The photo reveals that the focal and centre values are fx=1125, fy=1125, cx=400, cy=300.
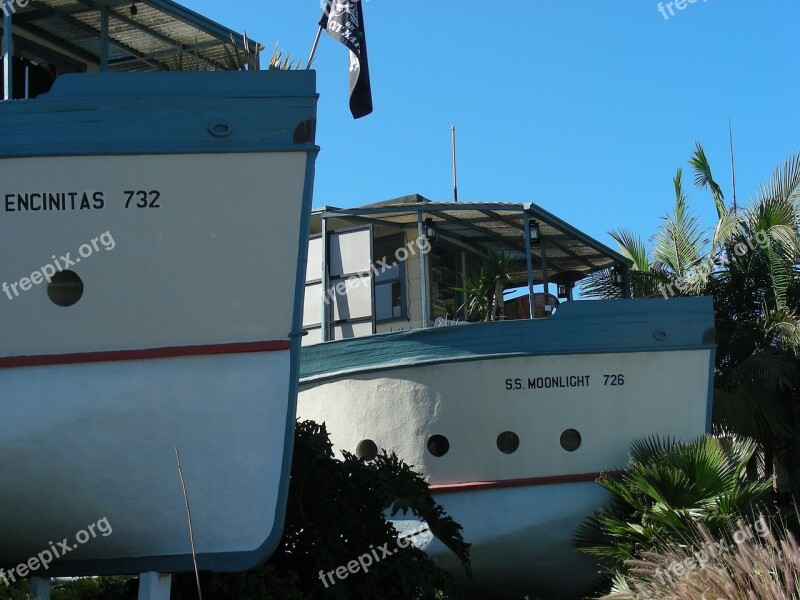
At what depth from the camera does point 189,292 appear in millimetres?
8148

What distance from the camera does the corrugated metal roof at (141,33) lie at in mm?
9383

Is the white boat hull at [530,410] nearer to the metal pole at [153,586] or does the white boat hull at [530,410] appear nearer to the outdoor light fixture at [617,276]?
the outdoor light fixture at [617,276]

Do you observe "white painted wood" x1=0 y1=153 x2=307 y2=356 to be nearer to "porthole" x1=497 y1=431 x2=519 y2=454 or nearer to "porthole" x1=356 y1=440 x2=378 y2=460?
"porthole" x1=356 y1=440 x2=378 y2=460

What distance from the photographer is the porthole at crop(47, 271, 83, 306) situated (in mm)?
8039

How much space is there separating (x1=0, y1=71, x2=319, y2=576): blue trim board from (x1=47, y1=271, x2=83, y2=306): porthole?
2.87 feet

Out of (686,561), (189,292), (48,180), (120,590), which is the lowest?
(120,590)

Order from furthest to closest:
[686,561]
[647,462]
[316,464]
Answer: [647,462] < [316,464] < [686,561]

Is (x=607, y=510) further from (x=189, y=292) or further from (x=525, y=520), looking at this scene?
(x=189, y=292)

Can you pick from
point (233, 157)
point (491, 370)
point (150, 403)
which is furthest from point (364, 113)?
point (491, 370)

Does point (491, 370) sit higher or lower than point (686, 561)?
higher

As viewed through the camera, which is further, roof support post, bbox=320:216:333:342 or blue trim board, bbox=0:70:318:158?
roof support post, bbox=320:216:333:342

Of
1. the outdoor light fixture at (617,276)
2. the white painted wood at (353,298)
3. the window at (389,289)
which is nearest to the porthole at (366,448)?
the white painted wood at (353,298)

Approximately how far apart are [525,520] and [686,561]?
5666 mm

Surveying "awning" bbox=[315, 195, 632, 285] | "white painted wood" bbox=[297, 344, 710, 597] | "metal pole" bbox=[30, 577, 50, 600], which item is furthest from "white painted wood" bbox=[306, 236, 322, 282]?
"metal pole" bbox=[30, 577, 50, 600]
